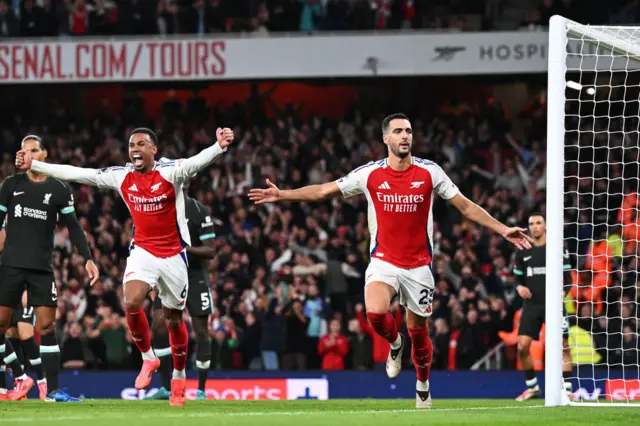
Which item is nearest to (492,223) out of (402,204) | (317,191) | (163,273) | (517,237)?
(517,237)

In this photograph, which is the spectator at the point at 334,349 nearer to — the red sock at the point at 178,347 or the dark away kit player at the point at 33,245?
the dark away kit player at the point at 33,245

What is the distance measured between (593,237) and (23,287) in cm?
1187

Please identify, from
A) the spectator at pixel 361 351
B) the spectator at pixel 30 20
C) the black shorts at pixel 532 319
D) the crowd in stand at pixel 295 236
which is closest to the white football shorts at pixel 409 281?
the black shorts at pixel 532 319

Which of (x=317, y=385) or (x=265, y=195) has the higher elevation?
(x=265, y=195)

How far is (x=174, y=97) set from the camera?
2852 cm

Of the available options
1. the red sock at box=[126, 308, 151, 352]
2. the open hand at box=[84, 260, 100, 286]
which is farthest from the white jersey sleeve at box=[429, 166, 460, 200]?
the open hand at box=[84, 260, 100, 286]

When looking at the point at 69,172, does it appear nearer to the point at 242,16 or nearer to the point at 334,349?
the point at 334,349

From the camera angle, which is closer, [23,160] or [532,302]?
[23,160]

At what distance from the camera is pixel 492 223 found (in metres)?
9.70

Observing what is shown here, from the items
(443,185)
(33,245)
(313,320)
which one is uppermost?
(443,185)

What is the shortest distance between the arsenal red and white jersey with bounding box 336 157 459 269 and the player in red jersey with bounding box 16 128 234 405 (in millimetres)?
1489

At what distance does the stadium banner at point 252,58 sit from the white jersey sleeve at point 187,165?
43.2 ft

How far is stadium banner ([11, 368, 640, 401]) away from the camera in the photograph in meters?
17.2

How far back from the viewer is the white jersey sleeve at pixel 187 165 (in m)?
9.91
